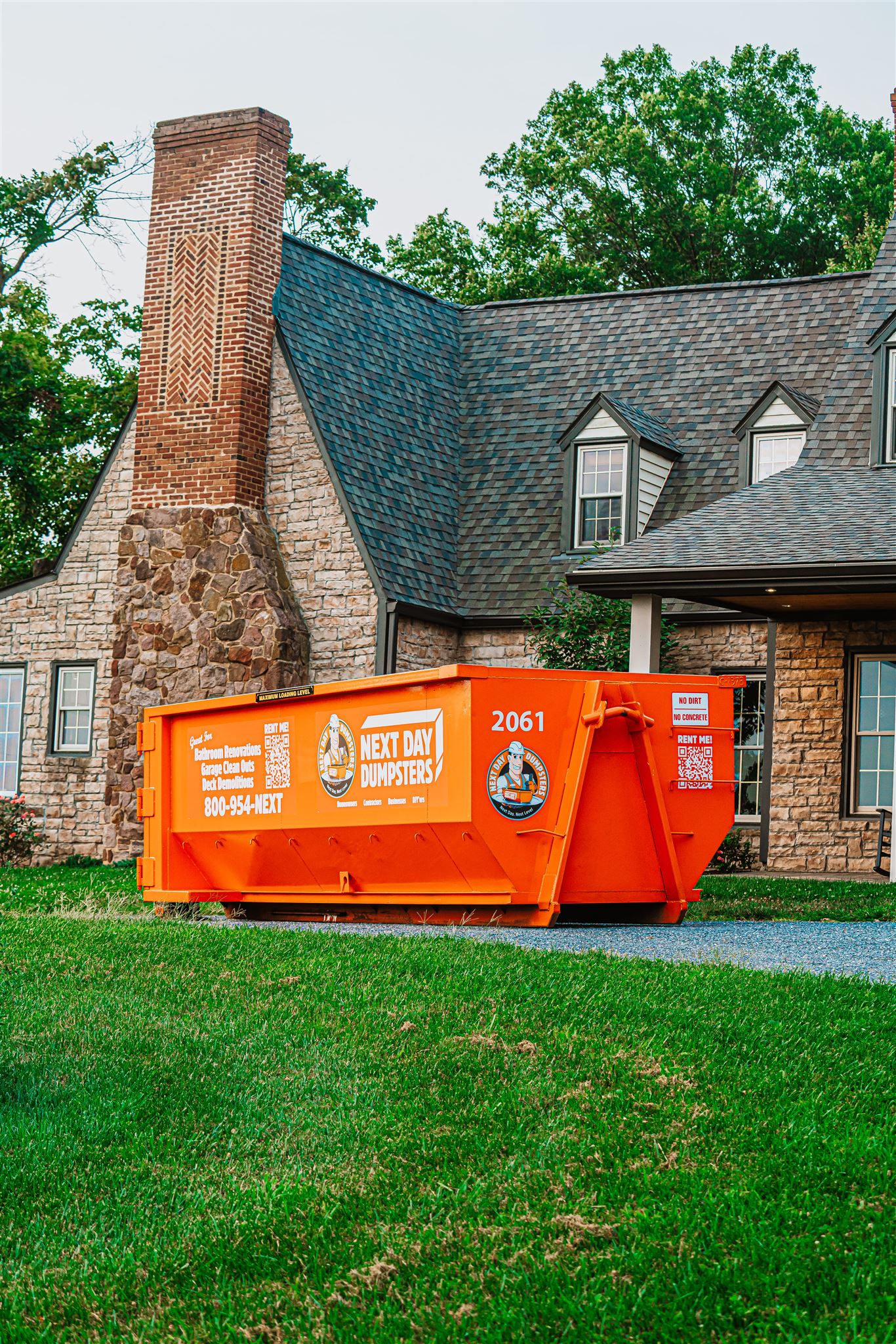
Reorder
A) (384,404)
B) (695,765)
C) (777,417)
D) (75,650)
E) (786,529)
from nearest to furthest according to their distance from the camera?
(695,765)
(786,529)
(777,417)
(384,404)
(75,650)

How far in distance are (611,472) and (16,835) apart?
32.1ft

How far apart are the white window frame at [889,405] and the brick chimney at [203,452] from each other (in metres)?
7.56

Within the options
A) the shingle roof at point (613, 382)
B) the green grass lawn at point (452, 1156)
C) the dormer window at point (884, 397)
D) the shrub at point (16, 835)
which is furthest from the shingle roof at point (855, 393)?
the shrub at point (16, 835)

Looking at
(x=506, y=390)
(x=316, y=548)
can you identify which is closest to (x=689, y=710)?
(x=316, y=548)

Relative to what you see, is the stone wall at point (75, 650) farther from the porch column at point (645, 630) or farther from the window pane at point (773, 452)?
the porch column at point (645, 630)

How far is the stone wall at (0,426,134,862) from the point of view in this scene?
21.6m

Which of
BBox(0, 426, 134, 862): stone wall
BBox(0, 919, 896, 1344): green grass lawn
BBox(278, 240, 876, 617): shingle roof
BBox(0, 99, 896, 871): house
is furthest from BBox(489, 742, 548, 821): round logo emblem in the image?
BBox(0, 426, 134, 862): stone wall

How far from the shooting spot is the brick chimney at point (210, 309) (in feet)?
64.3

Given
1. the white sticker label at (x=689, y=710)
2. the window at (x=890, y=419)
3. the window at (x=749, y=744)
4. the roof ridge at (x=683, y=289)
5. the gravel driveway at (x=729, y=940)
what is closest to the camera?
the gravel driveway at (x=729, y=940)

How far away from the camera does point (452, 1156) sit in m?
5.43

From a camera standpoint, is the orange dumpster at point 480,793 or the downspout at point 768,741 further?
the downspout at point 768,741

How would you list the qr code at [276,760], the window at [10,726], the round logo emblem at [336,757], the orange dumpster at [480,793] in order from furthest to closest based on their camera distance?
the window at [10,726], the qr code at [276,760], the round logo emblem at [336,757], the orange dumpster at [480,793]

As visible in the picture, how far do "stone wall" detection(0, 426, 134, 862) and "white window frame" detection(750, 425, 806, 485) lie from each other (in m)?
8.68

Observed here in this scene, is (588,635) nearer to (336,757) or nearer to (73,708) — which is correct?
(336,757)
